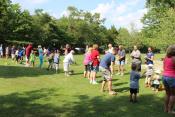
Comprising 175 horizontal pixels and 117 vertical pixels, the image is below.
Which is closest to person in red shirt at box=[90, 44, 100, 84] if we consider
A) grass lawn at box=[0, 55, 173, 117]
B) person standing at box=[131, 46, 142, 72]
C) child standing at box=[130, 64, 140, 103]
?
grass lawn at box=[0, 55, 173, 117]

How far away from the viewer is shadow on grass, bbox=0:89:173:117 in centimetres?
1275

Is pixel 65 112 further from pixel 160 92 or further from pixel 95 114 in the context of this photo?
pixel 160 92

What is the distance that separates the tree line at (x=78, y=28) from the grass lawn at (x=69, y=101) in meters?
26.4

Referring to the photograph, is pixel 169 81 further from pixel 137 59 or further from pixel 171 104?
pixel 137 59

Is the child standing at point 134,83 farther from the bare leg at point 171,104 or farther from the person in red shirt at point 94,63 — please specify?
the person in red shirt at point 94,63

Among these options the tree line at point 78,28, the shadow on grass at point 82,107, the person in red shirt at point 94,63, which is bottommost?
the shadow on grass at point 82,107

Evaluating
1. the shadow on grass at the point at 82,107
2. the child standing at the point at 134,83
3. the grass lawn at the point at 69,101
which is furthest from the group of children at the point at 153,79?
the child standing at the point at 134,83

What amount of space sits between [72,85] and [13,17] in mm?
52654

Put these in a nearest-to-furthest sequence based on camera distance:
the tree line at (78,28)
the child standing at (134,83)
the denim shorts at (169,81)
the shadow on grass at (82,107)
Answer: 1. the denim shorts at (169,81)
2. the shadow on grass at (82,107)
3. the child standing at (134,83)
4. the tree line at (78,28)

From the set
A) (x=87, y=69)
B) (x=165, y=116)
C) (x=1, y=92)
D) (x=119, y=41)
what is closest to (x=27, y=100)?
(x=1, y=92)

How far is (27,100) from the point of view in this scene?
1495cm

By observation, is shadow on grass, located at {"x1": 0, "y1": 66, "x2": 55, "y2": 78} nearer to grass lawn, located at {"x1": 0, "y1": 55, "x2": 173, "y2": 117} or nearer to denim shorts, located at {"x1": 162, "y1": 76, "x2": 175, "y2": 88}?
grass lawn, located at {"x1": 0, "y1": 55, "x2": 173, "y2": 117}

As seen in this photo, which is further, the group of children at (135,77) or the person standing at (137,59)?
the person standing at (137,59)

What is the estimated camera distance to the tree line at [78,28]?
174 feet
